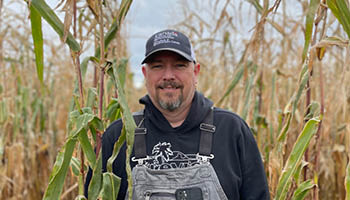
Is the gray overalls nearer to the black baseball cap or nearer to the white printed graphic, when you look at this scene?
the white printed graphic

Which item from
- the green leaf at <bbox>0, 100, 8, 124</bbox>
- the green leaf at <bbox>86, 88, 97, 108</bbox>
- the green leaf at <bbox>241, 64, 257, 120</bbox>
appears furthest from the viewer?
the green leaf at <bbox>0, 100, 8, 124</bbox>

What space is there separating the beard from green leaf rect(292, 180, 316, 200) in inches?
24.4

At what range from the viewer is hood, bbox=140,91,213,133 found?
5.57 ft

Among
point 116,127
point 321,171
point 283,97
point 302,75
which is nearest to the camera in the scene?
point 302,75

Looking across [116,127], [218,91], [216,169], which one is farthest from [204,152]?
[218,91]

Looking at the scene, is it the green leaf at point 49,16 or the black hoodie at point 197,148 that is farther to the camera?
the black hoodie at point 197,148

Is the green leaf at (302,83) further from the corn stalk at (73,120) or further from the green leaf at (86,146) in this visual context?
the green leaf at (86,146)

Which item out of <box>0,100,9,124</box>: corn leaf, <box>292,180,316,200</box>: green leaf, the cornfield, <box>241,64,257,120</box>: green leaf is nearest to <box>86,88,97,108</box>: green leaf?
the cornfield

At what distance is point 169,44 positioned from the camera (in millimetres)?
1694

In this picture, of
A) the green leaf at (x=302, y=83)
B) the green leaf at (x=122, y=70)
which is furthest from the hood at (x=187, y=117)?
the green leaf at (x=302, y=83)

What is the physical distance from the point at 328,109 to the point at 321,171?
64 cm

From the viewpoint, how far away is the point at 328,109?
2643mm

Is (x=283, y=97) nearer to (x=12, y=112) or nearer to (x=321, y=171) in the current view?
(x=321, y=171)

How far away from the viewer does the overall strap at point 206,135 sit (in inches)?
64.4
